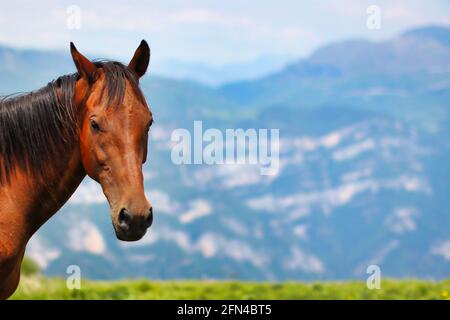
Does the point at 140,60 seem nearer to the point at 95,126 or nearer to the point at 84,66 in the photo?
the point at 84,66

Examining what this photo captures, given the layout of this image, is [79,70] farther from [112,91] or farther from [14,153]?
[14,153]

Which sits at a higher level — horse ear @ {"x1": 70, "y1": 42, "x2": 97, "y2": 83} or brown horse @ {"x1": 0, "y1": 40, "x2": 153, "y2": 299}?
horse ear @ {"x1": 70, "y1": 42, "x2": 97, "y2": 83}

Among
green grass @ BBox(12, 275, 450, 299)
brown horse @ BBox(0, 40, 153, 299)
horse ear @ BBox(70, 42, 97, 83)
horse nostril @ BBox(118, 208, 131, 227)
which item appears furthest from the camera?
green grass @ BBox(12, 275, 450, 299)

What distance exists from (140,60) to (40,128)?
74cm

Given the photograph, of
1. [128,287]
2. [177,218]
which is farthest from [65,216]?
[128,287]

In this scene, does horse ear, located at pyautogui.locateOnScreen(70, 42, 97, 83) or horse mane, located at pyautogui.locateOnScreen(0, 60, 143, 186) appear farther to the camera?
horse mane, located at pyautogui.locateOnScreen(0, 60, 143, 186)

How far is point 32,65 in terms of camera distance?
19300 cm

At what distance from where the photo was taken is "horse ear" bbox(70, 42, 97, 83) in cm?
486

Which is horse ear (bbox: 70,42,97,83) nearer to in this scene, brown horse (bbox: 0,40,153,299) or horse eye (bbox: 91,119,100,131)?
brown horse (bbox: 0,40,153,299)

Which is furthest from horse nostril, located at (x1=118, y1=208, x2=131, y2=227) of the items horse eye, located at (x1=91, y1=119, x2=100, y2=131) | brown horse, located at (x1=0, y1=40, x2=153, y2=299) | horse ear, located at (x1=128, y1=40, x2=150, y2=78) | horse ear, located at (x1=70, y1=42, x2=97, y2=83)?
horse ear, located at (x1=128, y1=40, x2=150, y2=78)

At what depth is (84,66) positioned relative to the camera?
490 centimetres

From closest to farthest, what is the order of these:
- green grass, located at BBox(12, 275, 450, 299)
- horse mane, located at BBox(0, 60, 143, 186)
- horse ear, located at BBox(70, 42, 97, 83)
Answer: horse ear, located at BBox(70, 42, 97, 83) → horse mane, located at BBox(0, 60, 143, 186) → green grass, located at BBox(12, 275, 450, 299)

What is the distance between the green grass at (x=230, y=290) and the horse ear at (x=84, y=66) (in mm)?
4862

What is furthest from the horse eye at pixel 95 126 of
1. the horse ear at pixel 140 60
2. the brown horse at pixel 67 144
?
the horse ear at pixel 140 60
